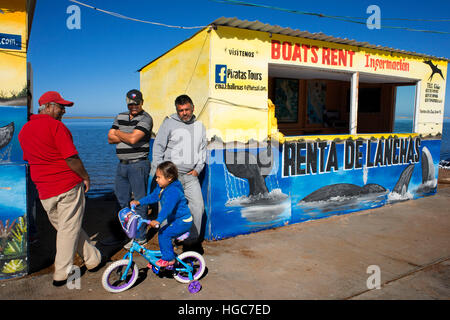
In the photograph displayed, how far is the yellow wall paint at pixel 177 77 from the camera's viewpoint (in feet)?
16.9

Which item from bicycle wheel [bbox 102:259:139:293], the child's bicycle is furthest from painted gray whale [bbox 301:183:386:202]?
bicycle wheel [bbox 102:259:139:293]

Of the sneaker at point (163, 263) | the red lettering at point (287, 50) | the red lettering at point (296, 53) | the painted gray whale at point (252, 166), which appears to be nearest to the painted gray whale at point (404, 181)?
the painted gray whale at point (252, 166)

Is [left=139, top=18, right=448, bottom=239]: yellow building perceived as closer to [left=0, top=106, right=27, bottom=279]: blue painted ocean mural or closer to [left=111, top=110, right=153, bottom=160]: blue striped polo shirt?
[left=111, top=110, right=153, bottom=160]: blue striped polo shirt

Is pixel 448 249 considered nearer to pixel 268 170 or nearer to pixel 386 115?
pixel 268 170

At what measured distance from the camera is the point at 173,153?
470 centimetres

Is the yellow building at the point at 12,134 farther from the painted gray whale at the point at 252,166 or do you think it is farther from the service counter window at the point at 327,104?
the service counter window at the point at 327,104

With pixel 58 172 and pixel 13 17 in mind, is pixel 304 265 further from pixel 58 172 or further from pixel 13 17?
pixel 13 17

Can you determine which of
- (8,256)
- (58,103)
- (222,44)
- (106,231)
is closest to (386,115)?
(222,44)

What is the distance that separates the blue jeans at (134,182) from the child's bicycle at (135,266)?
97 cm

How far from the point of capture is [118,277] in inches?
151

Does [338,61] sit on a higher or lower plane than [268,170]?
higher

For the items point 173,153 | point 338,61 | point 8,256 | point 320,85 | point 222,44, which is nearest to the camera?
point 8,256

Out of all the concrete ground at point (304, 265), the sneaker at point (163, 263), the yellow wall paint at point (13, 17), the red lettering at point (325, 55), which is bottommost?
the concrete ground at point (304, 265)

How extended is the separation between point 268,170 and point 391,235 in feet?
7.58
